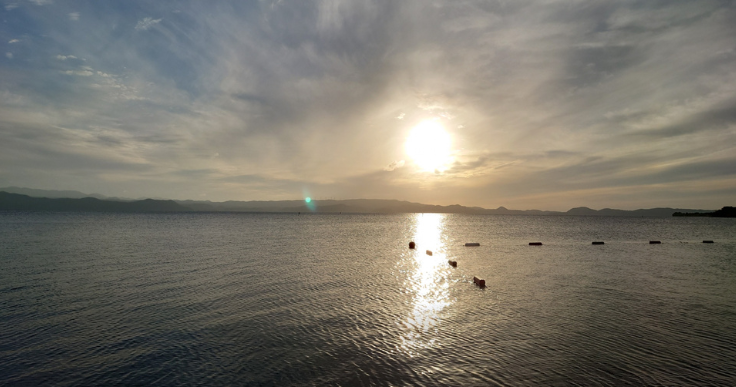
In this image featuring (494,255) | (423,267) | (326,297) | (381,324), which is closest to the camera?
(381,324)

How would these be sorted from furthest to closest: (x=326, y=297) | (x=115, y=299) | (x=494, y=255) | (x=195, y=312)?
(x=494, y=255), (x=326, y=297), (x=115, y=299), (x=195, y=312)

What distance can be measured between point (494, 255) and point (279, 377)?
4963cm

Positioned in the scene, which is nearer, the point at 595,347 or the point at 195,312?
the point at 595,347

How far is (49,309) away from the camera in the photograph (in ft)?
78.0

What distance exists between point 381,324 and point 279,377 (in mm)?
8437

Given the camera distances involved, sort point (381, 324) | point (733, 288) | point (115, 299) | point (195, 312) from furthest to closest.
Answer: point (733, 288)
point (115, 299)
point (195, 312)
point (381, 324)

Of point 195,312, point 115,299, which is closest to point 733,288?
point 195,312

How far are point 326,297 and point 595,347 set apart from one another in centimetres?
1934

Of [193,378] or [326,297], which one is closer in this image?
[193,378]

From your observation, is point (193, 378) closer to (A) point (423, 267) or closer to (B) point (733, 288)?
(A) point (423, 267)

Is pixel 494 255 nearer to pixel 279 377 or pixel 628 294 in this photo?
pixel 628 294

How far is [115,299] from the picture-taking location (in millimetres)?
26500

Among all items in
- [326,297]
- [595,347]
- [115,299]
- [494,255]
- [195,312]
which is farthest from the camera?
[494,255]

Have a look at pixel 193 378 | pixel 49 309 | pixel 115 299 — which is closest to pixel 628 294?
pixel 193 378
